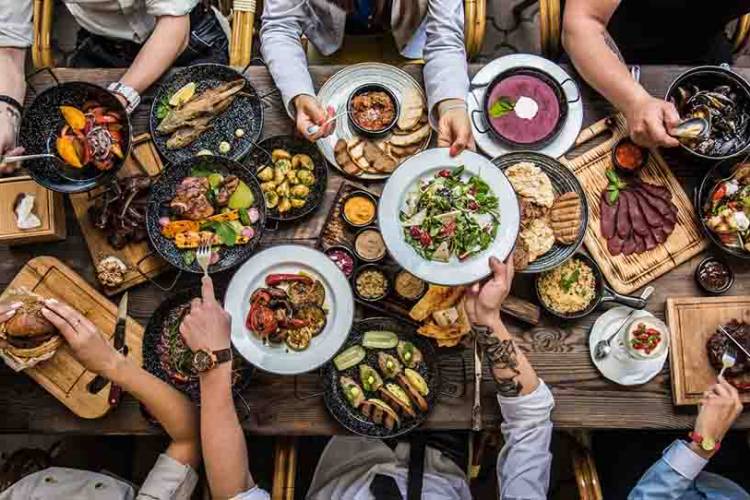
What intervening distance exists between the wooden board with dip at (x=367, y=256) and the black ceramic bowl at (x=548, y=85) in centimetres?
50

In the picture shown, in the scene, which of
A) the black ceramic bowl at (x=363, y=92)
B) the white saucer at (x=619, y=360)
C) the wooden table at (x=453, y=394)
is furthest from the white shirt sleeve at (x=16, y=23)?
the white saucer at (x=619, y=360)

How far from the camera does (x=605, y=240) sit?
2238 millimetres

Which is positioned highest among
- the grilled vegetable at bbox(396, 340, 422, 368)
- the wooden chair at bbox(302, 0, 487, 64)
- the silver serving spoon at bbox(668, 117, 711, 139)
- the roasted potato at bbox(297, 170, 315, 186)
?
the silver serving spoon at bbox(668, 117, 711, 139)

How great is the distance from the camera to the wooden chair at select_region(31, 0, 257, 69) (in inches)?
97.3

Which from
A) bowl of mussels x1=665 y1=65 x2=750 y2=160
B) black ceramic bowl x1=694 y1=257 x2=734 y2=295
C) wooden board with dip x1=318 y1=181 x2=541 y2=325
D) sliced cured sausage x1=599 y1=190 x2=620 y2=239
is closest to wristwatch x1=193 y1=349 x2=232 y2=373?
wooden board with dip x1=318 y1=181 x2=541 y2=325

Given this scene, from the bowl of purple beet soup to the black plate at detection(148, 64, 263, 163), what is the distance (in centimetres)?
85

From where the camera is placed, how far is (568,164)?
228 centimetres

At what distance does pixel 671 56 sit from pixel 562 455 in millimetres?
2039

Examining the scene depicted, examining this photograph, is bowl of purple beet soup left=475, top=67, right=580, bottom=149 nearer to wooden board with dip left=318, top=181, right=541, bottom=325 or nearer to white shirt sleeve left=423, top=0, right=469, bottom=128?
white shirt sleeve left=423, top=0, right=469, bottom=128

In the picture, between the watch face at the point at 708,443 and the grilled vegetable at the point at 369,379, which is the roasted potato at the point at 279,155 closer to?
the grilled vegetable at the point at 369,379

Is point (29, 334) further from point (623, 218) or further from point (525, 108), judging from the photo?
point (623, 218)

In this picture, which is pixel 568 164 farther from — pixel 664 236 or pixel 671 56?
pixel 671 56

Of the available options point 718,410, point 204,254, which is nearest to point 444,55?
point 204,254

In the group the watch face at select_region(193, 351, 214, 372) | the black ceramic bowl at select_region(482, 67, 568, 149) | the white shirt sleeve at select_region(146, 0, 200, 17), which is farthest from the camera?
the white shirt sleeve at select_region(146, 0, 200, 17)
